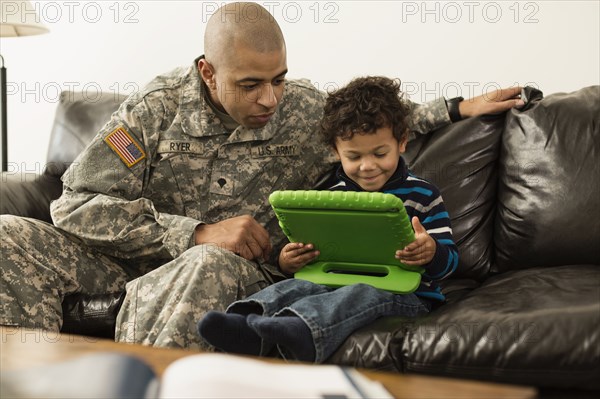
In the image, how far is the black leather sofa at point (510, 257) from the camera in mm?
1422

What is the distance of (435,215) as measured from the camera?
69.4 inches

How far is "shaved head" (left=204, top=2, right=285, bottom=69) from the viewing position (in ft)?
6.41

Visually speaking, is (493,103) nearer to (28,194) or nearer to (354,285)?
(354,285)

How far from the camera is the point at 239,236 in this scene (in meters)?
1.85

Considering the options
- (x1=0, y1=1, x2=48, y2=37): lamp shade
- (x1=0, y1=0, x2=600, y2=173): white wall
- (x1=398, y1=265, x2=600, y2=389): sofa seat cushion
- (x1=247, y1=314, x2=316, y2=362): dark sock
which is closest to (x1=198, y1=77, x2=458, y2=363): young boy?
(x1=247, y1=314, x2=316, y2=362): dark sock

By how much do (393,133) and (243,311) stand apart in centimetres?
54

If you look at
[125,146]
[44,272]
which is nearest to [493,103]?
[125,146]

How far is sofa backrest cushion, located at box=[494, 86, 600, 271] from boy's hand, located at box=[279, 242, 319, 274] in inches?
24.0

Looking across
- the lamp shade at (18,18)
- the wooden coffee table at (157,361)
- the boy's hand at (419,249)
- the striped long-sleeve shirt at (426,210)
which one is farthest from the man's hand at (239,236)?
the lamp shade at (18,18)

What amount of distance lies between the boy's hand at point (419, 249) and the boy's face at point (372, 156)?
0.18 metres

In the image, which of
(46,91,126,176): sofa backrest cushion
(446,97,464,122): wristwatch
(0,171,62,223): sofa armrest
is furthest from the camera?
(46,91,126,176): sofa backrest cushion

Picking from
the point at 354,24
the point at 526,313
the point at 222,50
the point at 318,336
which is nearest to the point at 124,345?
the point at 318,336

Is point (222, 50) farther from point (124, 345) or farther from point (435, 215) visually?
point (124, 345)

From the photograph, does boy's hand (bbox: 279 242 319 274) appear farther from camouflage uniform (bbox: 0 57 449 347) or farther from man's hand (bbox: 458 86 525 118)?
man's hand (bbox: 458 86 525 118)
